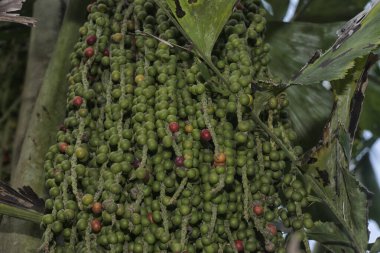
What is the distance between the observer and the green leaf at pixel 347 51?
3.62 feet

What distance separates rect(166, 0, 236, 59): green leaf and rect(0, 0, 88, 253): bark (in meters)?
0.50

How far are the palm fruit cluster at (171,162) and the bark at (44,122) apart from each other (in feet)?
0.89

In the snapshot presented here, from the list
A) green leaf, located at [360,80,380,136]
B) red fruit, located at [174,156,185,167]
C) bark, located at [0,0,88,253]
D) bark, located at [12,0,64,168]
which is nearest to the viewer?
red fruit, located at [174,156,185,167]

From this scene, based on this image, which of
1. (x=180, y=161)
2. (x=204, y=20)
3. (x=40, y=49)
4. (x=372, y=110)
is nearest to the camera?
(x=180, y=161)

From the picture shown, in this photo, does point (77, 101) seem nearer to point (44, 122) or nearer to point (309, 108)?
point (44, 122)

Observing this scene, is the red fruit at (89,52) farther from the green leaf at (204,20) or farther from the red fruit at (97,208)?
the red fruit at (97,208)

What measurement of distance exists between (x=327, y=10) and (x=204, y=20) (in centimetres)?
114

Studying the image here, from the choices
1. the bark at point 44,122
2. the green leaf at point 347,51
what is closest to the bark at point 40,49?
the bark at point 44,122

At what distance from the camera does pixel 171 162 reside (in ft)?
3.58

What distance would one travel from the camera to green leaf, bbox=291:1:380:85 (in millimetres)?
1104

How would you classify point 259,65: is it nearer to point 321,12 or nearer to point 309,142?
point 309,142

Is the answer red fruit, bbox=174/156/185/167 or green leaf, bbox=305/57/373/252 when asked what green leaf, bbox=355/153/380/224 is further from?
red fruit, bbox=174/156/185/167

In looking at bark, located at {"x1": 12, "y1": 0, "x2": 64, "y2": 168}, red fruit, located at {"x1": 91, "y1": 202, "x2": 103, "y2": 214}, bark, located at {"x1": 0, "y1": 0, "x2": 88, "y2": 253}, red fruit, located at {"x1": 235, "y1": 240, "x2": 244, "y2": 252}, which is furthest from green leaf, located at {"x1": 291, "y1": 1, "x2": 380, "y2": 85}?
bark, located at {"x1": 12, "y1": 0, "x2": 64, "y2": 168}

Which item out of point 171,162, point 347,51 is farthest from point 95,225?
point 347,51
